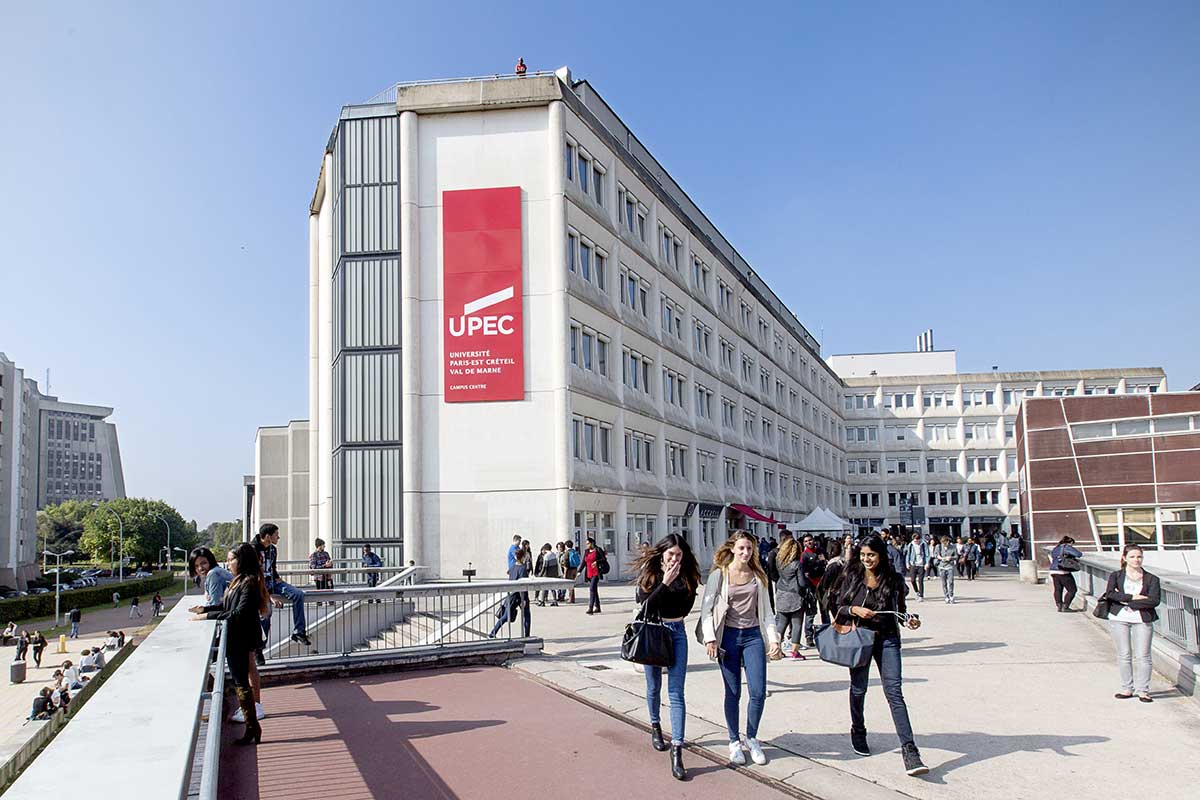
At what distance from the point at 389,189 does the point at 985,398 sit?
65.9 m

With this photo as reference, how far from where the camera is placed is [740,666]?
25.3 feet

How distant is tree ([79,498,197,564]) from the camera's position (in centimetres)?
13888

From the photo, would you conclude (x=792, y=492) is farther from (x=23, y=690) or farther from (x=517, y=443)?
(x=23, y=690)

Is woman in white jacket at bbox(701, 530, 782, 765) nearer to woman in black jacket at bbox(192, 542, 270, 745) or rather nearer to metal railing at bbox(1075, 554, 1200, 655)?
woman in black jacket at bbox(192, 542, 270, 745)

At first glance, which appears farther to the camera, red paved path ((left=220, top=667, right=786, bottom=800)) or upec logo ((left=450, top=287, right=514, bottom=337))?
upec logo ((left=450, top=287, right=514, bottom=337))

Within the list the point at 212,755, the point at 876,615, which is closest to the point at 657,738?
the point at 876,615

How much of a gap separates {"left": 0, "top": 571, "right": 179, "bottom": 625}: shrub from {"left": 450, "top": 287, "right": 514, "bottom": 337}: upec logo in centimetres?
5595

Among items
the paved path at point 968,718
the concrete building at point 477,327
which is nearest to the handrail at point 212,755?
the paved path at point 968,718

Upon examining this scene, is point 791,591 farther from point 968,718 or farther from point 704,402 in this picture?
point 704,402

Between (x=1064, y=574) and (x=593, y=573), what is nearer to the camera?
(x=1064, y=574)

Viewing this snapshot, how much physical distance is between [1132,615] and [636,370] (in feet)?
99.9

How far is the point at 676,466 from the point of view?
44281 mm

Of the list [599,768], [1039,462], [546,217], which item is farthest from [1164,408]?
[599,768]

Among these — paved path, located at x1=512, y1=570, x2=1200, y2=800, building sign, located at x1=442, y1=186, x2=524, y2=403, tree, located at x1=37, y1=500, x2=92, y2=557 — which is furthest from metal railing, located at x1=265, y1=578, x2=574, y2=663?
tree, located at x1=37, y1=500, x2=92, y2=557
